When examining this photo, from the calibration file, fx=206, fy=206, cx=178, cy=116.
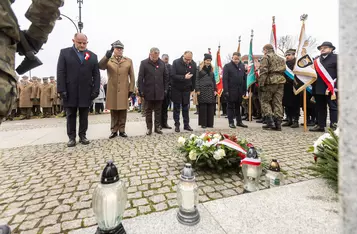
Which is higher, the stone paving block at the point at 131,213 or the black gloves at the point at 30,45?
the black gloves at the point at 30,45

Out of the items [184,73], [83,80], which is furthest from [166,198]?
[184,73]

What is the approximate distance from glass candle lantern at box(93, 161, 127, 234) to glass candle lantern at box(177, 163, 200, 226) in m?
0.40

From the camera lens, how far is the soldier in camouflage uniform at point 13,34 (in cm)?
121

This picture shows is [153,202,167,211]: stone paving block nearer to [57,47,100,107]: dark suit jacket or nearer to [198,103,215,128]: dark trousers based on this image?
[57,47,100,107]: dark suit jacket

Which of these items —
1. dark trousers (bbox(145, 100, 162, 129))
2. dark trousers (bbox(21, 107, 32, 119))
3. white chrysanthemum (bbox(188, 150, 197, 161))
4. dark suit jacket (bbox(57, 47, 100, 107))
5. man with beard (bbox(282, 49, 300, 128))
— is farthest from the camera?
dark trousers (bbox(21, 107, 32, 119))

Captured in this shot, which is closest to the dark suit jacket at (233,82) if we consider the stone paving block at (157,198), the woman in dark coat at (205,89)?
the woman in dark coat at (205,89)

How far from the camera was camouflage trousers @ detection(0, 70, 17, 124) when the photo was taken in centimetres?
123

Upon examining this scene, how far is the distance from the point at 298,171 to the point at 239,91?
3.95 meters

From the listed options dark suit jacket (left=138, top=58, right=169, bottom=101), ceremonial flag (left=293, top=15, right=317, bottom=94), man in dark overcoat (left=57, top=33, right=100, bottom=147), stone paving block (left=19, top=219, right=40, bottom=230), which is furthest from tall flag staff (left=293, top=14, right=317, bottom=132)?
stone paving block (left=19, top=219, right=40, bottom=230)

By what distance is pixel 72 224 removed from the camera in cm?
157

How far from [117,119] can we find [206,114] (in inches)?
103

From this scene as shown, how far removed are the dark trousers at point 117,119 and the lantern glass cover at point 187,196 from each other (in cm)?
396

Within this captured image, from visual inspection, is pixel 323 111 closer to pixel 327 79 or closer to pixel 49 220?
pixel 327 79

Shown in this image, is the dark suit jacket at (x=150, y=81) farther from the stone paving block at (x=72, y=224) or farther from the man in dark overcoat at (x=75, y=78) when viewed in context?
the stone paving block at (x=72, y=224)
